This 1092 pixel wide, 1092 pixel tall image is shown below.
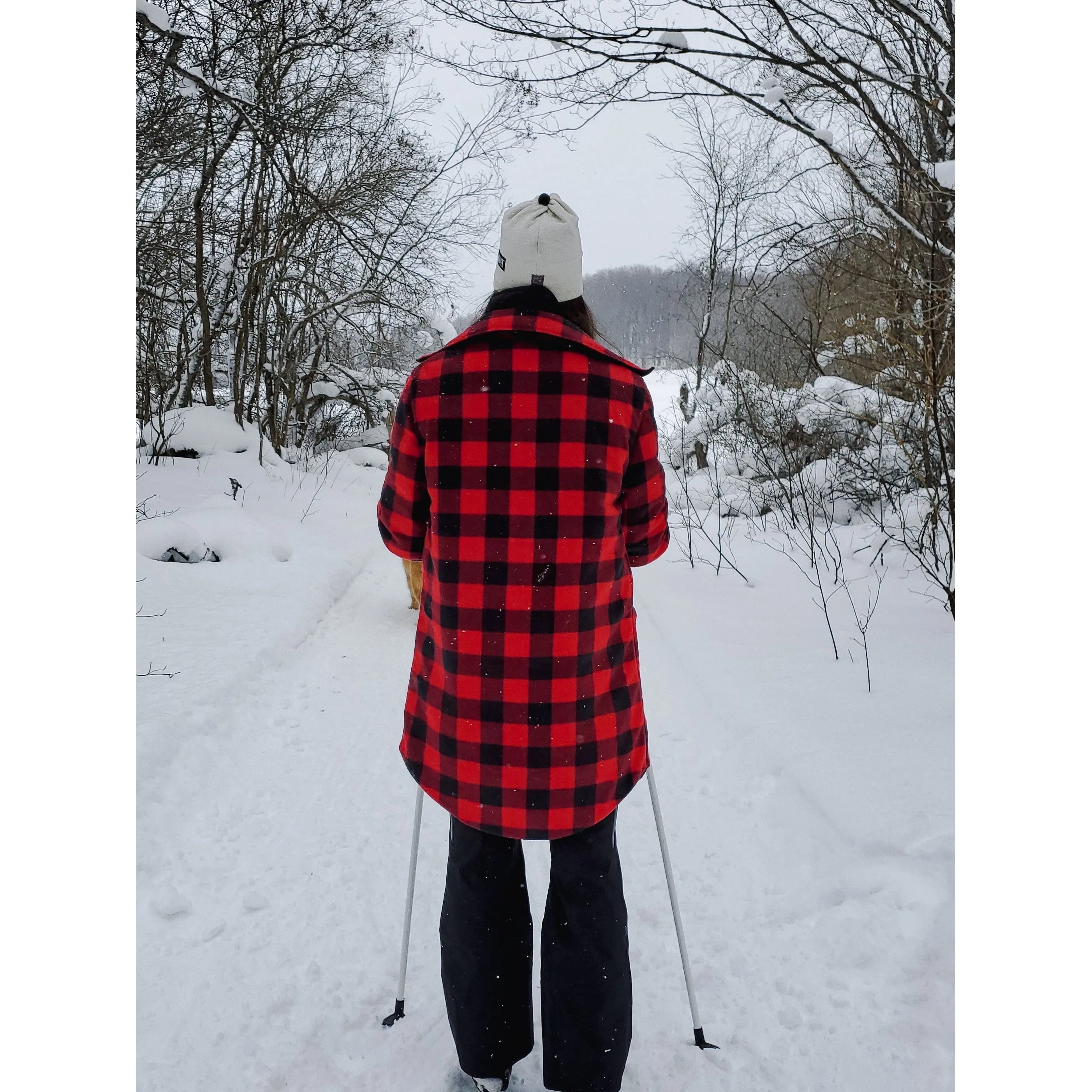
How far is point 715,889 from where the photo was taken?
240cm

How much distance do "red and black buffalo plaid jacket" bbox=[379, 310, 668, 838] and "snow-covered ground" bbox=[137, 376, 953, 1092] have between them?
34.6 inches

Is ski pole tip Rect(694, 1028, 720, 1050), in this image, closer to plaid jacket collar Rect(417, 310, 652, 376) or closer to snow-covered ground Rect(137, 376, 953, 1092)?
snow-covered ground Rect(137, 376, 953, 1092)

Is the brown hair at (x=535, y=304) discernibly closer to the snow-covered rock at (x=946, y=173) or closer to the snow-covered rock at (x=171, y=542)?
the snow-covered rock at (x=946, y=173)

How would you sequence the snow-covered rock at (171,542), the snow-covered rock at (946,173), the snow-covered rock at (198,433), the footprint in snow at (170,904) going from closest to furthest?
the footprint in snow at (170,904), the snow-covered rock at (946,173), the snow-covered rock at (171,542), the snow-covered rock at (198,433)

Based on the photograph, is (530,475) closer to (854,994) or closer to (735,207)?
(854,994)

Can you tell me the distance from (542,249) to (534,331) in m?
0.23

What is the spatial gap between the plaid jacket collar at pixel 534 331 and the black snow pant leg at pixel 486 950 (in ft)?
3.23

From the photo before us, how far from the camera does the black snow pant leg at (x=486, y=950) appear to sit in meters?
1.54

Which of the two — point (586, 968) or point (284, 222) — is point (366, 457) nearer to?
point (284, 222)

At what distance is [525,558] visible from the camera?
1.31 metres

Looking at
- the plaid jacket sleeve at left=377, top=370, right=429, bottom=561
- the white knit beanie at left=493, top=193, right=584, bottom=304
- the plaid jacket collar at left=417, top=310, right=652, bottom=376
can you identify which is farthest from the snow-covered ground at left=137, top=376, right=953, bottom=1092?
the white knit beanie at left=493, top=193, right=584, bottom=304

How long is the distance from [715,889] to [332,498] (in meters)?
9.04

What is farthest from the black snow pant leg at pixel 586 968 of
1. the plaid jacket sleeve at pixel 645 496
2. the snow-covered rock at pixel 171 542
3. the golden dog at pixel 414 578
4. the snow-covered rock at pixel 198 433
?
the snow-covered rock at pixel 198 433

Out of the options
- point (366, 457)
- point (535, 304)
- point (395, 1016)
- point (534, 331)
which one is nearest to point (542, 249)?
point (535, 304)
